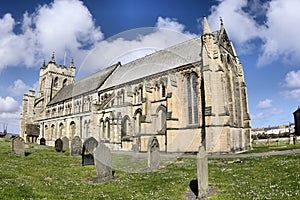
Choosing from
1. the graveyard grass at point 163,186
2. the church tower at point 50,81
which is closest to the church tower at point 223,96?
the graveyard grass at point 163,186

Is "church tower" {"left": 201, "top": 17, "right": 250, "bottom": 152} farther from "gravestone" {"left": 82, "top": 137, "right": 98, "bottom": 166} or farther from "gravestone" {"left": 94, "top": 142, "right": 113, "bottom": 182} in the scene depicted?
"gravestone" {"left": 94, "top": 142, "right": 113, "bottom": 182}

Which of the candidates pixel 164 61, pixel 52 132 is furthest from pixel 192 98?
pixel 52 132

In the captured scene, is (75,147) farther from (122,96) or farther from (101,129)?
(122,96)

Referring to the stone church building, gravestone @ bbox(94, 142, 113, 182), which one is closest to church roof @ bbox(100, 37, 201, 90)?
the stone church building

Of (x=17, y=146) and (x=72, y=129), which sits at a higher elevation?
(x=72, y=129)

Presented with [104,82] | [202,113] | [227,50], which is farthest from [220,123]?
[104,82]

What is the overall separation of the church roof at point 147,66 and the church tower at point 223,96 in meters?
3.05

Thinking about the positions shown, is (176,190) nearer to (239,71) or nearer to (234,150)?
(234,150)

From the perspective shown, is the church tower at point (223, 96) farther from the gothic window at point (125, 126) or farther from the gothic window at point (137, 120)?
the gothic window at point (125, 126)

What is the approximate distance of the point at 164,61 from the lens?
119 ft

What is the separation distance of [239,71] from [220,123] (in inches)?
474

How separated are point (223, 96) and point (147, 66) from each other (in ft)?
53.0

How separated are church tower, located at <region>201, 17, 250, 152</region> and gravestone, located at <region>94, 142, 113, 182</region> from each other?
1405 cm

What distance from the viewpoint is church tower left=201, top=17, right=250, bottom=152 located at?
2463 cm
